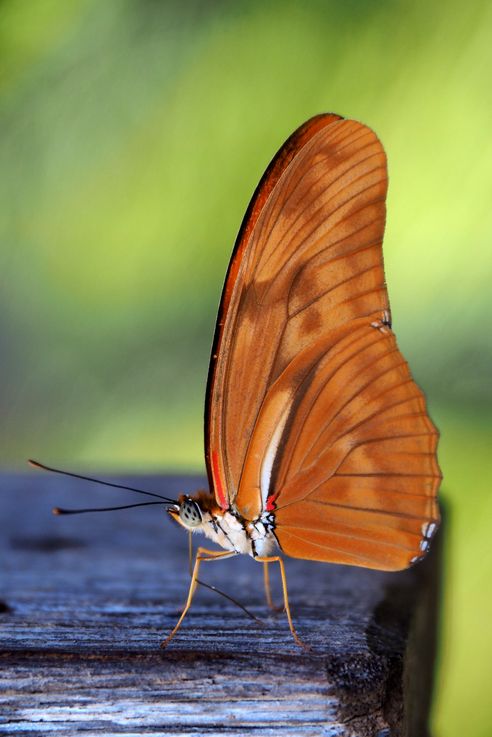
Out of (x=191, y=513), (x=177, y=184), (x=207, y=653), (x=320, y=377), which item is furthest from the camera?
(x=177, y=184)

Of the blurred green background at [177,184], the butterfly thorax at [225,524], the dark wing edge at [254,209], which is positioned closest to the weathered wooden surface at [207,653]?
the butterfly thorax at [225,524]

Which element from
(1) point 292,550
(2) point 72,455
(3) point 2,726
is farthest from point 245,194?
(3) point 2,726

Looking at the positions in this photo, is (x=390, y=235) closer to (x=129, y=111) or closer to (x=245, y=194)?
(x=245, y=194)

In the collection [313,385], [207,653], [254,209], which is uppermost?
[254,209]

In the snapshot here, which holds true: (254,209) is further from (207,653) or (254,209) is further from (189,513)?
(207,653)

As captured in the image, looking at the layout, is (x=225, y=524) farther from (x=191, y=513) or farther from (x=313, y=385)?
(x=313, y=385)

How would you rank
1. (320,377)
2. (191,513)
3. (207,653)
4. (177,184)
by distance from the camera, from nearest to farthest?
(207,653)
(191,513)
(320,377)
(177,184)

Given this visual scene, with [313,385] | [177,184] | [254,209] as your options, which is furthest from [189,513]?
[177,184]

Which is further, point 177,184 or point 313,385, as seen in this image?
point 177,184

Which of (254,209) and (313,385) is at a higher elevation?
(254,209)
